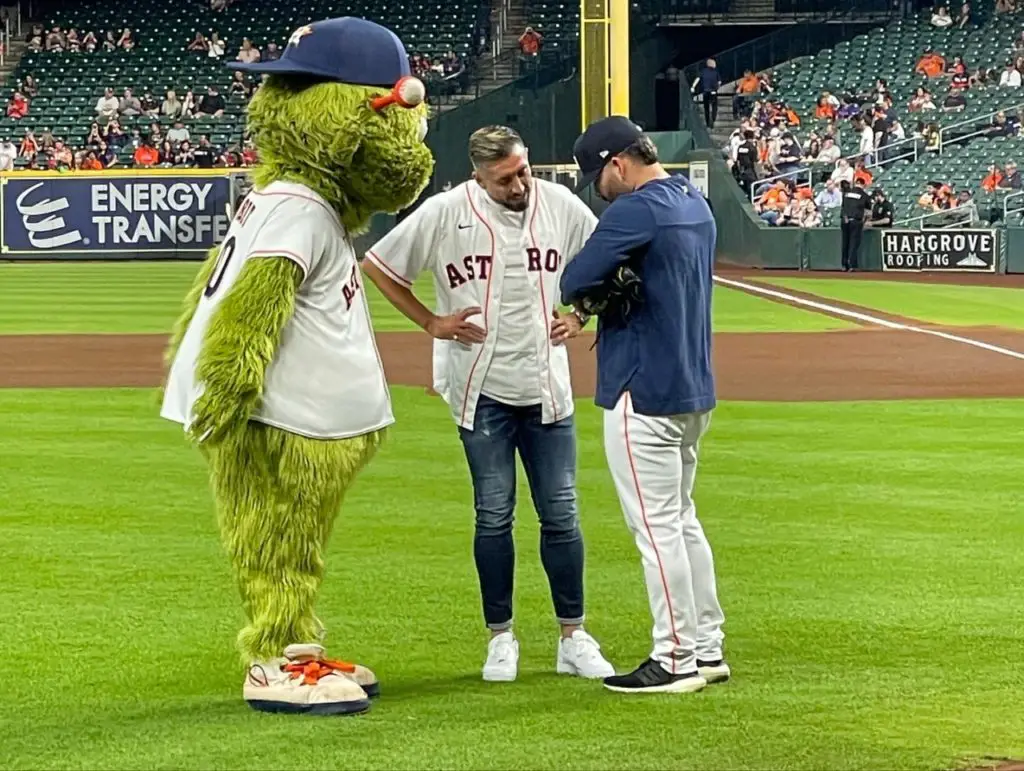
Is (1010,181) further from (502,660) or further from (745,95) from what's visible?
(502,660)

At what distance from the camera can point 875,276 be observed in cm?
2939

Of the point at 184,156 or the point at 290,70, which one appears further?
the point at 184,156

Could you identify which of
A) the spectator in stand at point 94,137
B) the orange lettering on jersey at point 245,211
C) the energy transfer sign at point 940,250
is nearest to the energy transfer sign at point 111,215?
the spectator in stand at point 94,137

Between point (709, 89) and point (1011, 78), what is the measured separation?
20.8 ft

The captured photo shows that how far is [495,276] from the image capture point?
5.79 metres

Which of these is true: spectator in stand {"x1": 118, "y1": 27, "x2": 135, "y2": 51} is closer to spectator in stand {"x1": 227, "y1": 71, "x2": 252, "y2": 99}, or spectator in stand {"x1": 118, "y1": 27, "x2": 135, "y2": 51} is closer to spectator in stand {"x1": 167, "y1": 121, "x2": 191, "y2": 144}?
spectator in stand {"x1": 227, "y1": 71, "x2": 252, "y2": 99}

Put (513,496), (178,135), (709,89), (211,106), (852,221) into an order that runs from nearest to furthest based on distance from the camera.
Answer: (513,496) < (852,221) < (178,135) < (709,89) < (211,106)

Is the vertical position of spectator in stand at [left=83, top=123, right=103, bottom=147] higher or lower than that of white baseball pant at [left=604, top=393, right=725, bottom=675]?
higher

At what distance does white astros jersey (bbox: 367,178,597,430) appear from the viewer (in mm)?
5727

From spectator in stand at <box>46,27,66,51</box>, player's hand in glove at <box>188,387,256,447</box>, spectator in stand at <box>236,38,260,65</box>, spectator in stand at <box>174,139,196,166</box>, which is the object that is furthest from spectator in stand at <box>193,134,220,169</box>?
player's hand in glove at <box>188,387,256,447</box>

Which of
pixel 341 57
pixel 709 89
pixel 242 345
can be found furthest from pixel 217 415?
pixel 709 89

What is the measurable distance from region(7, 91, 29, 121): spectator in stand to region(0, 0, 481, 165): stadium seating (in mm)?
179

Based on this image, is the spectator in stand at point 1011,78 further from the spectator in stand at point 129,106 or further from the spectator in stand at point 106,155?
the spectator in stand at point 129,106

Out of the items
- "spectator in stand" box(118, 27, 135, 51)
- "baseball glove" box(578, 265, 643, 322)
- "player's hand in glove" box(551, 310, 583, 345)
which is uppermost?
"spectator in stand" box(118, 27, 135, 51)
